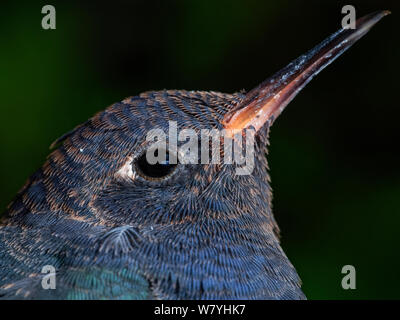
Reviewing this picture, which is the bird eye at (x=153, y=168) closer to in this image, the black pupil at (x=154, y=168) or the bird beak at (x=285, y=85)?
the black pupil at (x=154, y=168)

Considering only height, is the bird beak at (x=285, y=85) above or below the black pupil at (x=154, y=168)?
above

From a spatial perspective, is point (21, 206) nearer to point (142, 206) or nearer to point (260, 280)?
point (142, 206)

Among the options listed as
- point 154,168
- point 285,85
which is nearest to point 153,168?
point 154,168

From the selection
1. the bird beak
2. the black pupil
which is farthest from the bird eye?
the bird beak

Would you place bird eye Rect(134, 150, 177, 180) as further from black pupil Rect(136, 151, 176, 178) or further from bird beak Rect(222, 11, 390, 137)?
bird beak Rect(222, 11, 390, 137)

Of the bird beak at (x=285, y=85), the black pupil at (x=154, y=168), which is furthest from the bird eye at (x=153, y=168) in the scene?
the bird beak at (x=285, y=85)
